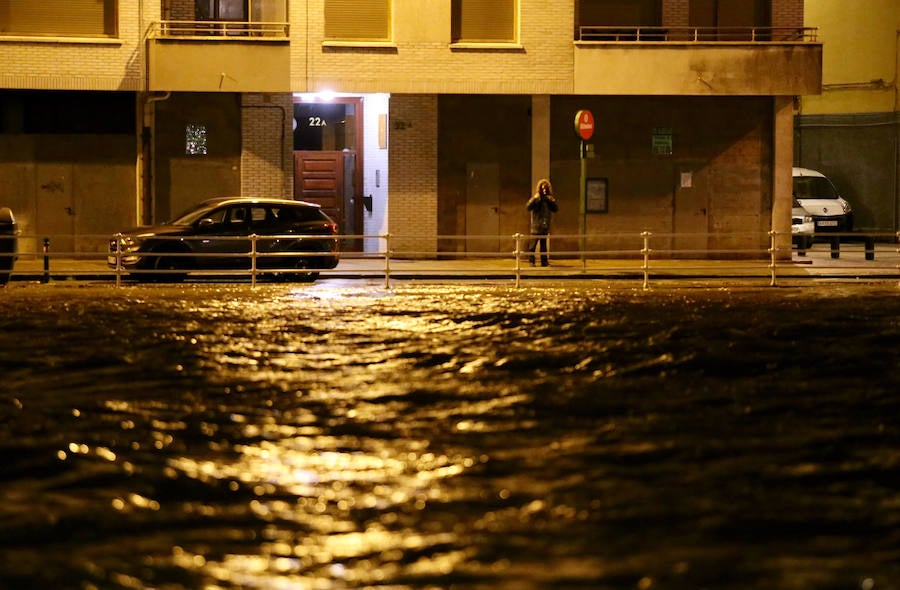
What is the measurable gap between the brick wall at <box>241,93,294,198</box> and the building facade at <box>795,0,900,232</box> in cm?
2182

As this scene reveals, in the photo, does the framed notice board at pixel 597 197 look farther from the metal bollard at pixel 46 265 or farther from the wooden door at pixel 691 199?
the metal bollard at pixel 46 265

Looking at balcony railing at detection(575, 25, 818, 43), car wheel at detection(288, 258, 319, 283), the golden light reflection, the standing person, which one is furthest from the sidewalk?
the golden light reflection

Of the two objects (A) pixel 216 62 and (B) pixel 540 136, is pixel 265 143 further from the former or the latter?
(B) pixel 540 136

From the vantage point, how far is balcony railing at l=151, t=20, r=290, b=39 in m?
34.3

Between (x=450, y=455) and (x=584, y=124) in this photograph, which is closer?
(x=450, y=455)

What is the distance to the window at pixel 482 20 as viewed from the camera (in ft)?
115

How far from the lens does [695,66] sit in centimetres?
3519

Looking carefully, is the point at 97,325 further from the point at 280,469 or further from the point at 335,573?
the point at 335,573

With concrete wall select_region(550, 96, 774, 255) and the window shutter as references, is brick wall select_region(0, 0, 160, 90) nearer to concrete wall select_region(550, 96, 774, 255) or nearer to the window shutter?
the window shutter

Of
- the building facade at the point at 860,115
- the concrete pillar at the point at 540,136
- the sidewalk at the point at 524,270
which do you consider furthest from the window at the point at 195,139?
the building facade at the point at 860,115

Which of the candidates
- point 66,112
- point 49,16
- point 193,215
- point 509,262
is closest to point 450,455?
point 193,215

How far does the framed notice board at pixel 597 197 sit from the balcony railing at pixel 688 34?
10.4ft

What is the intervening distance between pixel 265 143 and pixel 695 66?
9.53 m

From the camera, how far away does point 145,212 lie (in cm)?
3444
